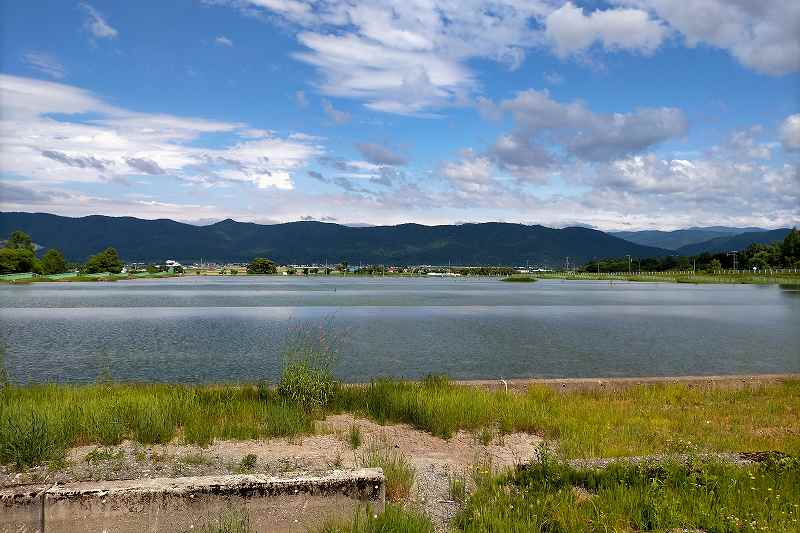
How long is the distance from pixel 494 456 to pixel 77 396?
27.9ft

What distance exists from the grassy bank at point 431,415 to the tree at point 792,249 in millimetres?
186880

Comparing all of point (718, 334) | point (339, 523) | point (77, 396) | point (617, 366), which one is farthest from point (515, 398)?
point (718, 334)

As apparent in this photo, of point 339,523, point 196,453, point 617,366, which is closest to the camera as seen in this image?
point 339,523

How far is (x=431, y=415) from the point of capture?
33.4 feet

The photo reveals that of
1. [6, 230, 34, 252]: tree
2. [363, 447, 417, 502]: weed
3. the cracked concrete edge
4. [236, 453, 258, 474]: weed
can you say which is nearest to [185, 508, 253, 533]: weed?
the cracked concrete edge

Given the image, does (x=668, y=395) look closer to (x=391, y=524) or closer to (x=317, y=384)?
(x=317, y=384)

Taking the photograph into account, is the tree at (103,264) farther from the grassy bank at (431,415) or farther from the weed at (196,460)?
the weed at (196,460)

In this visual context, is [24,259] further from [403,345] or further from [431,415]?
[431,415]

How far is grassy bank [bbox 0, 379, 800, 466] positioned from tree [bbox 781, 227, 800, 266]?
613ft

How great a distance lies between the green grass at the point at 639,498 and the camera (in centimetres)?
573

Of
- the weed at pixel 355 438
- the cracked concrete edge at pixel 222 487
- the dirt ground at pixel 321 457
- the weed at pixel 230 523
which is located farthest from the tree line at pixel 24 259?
the weed at pixel 230 523

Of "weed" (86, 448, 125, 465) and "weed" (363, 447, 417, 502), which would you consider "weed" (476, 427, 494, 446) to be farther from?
"weed" (86, 448, 125, 465)

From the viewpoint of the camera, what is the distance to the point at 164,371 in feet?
71.4

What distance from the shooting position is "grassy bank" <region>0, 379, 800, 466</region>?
8625 mm
